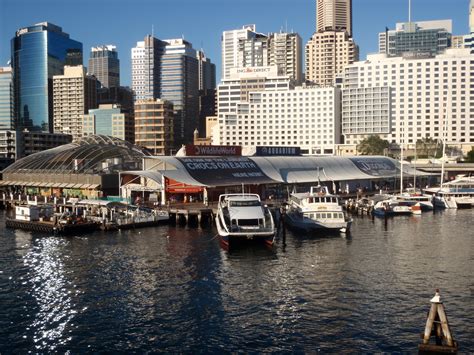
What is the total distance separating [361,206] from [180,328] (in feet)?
222

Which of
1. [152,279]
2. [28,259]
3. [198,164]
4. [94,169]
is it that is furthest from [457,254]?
[94,169]

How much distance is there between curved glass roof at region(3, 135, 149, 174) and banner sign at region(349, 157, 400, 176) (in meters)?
51.4

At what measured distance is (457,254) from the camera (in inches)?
2379

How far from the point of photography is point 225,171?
4072 inches

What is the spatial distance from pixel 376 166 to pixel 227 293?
10415 cm

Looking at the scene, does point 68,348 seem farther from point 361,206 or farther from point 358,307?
point 361,206

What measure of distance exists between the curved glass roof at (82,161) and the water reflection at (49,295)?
142 ft

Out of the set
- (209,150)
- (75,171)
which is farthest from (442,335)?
(75,171)

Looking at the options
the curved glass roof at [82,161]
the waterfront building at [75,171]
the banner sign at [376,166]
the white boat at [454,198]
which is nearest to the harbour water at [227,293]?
the waterfront building at [75,171]

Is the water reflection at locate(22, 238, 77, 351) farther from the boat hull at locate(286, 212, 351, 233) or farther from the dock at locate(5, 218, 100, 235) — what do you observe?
the boat hull at locate(286, 212, 351, 233)

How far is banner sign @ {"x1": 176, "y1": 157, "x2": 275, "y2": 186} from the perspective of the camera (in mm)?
98312

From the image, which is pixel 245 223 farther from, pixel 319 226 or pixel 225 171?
pixel 225 171

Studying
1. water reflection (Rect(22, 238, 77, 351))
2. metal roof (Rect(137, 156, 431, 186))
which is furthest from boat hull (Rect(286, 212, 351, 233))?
water reflection (Rect(22, 238, 77, 351))

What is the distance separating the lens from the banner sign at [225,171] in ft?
323
